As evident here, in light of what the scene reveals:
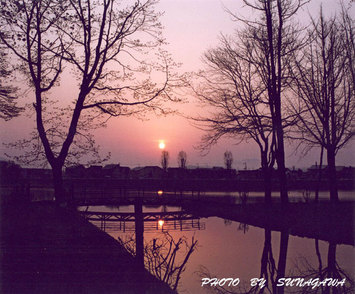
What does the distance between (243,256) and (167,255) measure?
2.59 m

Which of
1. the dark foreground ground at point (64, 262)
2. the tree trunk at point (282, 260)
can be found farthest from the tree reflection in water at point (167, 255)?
the tree trunk at point (282, 260)

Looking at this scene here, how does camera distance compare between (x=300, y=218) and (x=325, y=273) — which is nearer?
(x=325, y=273)

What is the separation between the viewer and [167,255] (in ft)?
44.4

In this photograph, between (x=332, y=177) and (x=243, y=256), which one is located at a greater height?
(x=332, y=177)

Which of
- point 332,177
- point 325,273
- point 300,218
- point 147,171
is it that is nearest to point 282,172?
point 300,218

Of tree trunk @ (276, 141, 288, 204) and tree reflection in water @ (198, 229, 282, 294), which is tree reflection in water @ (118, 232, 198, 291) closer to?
tree reflection in water @ (198, 229, 282, 294)

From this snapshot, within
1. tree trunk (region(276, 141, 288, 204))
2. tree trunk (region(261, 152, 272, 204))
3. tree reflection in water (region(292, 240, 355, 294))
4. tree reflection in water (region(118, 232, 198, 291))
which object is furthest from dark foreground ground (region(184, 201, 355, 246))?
tree reflection in water (region(292, 240, 355, 294))

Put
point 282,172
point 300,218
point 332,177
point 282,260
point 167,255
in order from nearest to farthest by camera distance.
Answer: point 282,260 → point 167,255 → point 300,218 → point 282,172 → point 332,177

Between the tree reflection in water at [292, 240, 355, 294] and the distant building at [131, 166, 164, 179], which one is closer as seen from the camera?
the tree reflection in water at [292, 240, 355, 294]

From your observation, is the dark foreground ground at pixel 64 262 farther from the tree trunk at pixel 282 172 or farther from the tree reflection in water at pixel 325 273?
the tree trunk at pixel 282 172

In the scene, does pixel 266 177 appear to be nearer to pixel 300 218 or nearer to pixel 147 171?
pixel 300 218

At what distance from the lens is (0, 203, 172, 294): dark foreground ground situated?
916 centimetres

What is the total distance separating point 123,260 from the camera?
11.8 metres

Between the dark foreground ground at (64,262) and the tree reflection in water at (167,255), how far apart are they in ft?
1.87
